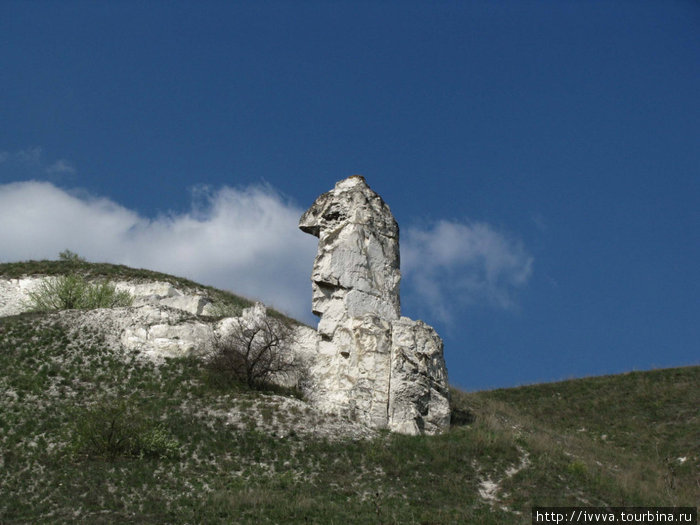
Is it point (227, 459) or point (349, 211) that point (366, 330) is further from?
point (227, 459)

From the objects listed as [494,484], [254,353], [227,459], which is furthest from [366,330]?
[494,484]

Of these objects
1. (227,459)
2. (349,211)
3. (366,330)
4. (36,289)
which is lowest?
(227,459)

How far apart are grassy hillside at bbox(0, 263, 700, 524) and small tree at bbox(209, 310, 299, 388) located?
2.13 ft

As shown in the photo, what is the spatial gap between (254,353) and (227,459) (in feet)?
17.9

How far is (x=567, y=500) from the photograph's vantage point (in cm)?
2047

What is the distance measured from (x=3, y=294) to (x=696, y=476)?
32.8 meters

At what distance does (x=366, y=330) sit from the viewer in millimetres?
26141

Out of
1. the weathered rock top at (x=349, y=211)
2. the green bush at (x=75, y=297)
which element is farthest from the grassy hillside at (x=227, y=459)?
the weathered rock top at (x=349, y=211)

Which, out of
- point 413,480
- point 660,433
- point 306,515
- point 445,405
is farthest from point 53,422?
point 660,433

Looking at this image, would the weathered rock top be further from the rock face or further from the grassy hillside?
the grassy hillside

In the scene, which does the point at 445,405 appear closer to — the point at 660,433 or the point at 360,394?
the point at 360,394

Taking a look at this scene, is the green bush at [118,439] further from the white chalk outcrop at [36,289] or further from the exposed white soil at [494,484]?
the white chalk outcrop at [36,289]

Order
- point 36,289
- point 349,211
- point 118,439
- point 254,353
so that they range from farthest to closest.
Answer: point 36,289 < point 349,211 < point 254,353 < point 118,439

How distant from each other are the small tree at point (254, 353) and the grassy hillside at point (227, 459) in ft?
2.13
